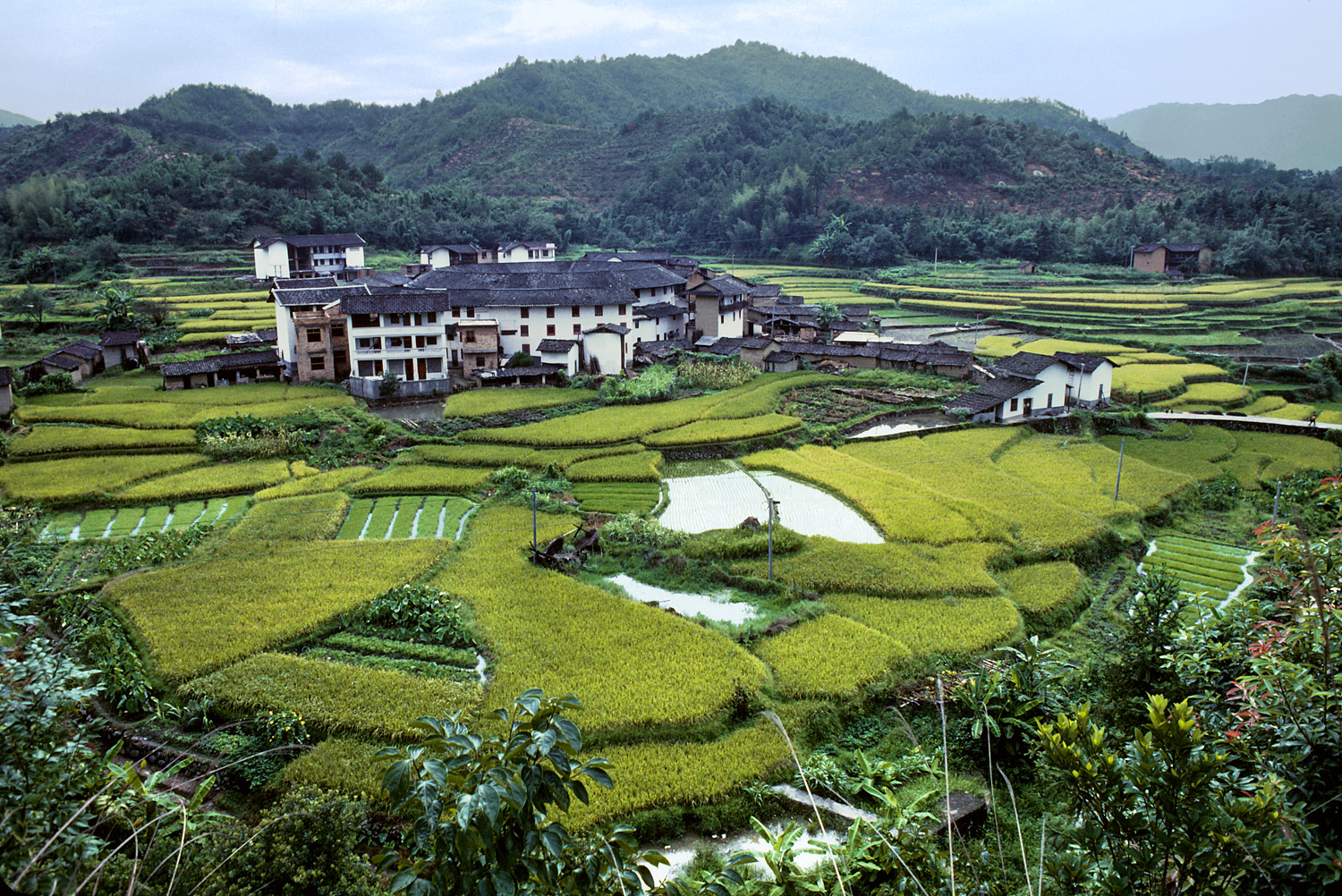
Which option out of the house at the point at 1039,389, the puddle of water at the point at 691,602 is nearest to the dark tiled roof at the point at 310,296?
the puddle of water at the point at 691,602

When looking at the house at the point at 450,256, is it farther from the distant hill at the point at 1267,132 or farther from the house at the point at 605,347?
the distant hill at the point at 1267,132

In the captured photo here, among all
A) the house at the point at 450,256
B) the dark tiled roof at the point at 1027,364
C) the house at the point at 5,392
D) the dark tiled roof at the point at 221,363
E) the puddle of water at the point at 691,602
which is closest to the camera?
the puddle of water at the point at 691,602

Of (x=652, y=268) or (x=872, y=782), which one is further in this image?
(x=652, y=268)

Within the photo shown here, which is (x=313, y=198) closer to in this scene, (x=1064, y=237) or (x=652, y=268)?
(x=652, y=268)

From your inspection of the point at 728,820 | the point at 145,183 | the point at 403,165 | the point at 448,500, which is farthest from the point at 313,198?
the point at 728,820

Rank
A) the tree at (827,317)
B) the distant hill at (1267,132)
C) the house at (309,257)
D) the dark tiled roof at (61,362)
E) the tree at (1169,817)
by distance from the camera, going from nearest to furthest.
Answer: the tree at (1169,817) < the dark tiled roof at (61,362) < the tree at (827,317) < the house at (309,257) < the distant hill at (1267,132)

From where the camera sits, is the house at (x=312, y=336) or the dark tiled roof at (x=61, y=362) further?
the house at (x=312, y=336)
